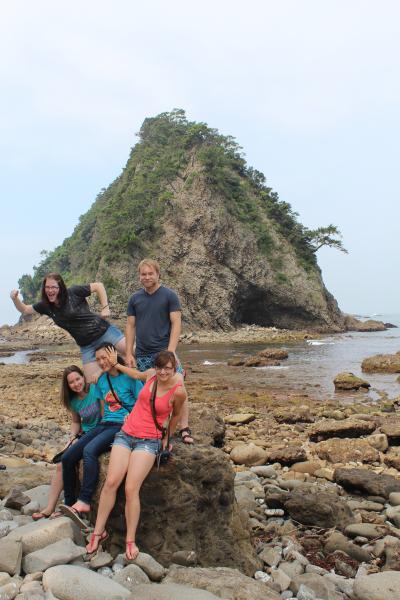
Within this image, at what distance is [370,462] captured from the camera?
28.0ft

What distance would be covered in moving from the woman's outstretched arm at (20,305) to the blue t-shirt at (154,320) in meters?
1.30

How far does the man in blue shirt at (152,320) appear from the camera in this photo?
5.34 metres

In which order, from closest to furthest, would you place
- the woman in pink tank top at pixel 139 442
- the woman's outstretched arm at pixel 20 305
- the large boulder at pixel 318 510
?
the woman in pink tank top at pixel 139 442 → the large boulder at pixel 318 510 → the woman's outstretched arm at pixel 20 305

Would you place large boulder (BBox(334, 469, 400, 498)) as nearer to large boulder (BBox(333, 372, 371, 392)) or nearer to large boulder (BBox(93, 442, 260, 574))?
large boulder (BBox(93, 442, 260, 574))

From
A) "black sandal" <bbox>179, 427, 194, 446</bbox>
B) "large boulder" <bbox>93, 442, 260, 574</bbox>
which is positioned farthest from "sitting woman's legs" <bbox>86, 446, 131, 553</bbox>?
"black sandal" <bbox>179, 427, 194, 446</bbox>

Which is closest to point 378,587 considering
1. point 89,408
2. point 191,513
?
point 191,513

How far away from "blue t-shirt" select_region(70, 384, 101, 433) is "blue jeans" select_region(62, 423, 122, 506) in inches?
8.4

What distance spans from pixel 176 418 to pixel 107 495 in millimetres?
827

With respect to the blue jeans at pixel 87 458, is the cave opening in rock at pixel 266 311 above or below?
above

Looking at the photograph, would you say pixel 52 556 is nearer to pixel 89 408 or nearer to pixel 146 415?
pixel 146 415

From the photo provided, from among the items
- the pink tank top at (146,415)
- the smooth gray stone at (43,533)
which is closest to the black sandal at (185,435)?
the pink tank top at (146,415)

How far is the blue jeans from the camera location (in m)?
4.27

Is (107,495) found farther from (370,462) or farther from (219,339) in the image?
(219,339)

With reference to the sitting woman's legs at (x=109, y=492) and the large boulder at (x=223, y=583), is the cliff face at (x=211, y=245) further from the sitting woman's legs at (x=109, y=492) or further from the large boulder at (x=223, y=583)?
the large boulder at (x=223, y=583)
